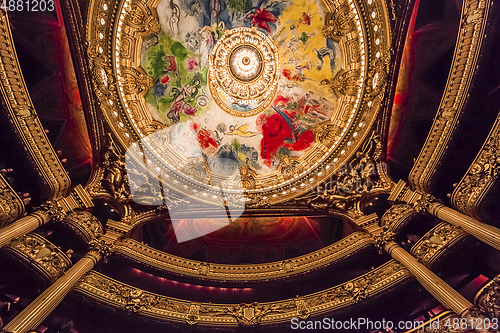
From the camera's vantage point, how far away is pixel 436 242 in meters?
7.43

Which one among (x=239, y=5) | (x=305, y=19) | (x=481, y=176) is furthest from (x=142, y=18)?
(x=481, y=176)

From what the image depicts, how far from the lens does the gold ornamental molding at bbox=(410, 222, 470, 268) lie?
7152 millimetres

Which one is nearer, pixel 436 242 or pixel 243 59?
pixel 436 242

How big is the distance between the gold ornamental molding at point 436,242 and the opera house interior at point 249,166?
0.15 feet

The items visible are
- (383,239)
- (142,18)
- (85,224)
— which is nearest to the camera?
(85,224)

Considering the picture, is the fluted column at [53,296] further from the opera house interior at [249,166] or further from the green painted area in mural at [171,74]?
the green painted area in mural at [171,74]

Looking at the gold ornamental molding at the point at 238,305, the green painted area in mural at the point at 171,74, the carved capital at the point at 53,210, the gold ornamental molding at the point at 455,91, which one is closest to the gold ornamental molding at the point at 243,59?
the green painted area in mural at the point at 171,74

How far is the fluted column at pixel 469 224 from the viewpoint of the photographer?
18.5 ft

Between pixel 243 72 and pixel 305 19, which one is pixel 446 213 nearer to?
pixel 305 19

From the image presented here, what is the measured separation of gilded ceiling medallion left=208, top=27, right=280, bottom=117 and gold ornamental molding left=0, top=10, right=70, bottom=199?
649cm

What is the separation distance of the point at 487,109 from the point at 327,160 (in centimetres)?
525

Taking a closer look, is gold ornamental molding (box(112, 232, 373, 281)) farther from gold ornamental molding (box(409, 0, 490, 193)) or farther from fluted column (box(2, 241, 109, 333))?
gold ornamental molding (box(409, 0, 490, 193))

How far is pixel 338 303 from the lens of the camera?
866 centimetres
